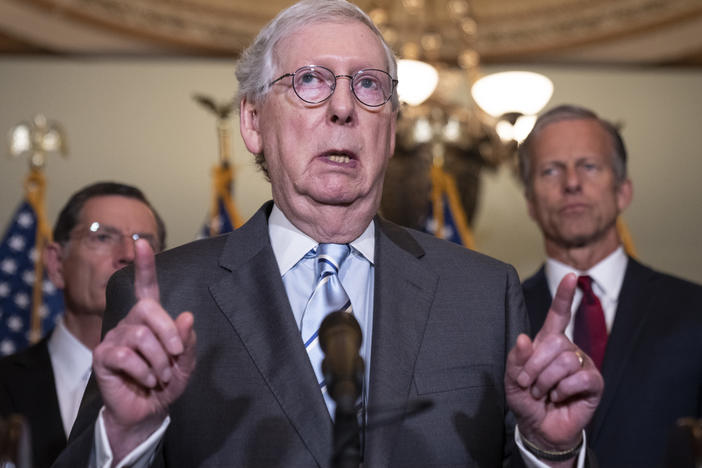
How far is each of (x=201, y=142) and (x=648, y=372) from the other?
487 cm

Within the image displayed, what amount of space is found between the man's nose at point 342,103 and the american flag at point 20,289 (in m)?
2.78

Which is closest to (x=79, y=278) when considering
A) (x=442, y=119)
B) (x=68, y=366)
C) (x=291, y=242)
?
(x=68, y=366)

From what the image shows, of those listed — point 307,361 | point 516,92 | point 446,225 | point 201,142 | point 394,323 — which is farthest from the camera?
point 201,142

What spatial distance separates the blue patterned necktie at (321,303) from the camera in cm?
178

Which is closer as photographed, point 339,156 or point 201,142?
point 339,156

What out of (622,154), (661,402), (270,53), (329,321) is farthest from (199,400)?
(622,154)

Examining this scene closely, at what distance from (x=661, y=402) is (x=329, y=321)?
155cm

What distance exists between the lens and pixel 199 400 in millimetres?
1711

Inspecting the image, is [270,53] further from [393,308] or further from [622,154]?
[622,154]

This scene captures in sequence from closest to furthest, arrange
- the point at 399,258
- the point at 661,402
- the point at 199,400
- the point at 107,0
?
the point at 199,400 < the point at 399,258 < the point at 661,402 < the point at 107,0

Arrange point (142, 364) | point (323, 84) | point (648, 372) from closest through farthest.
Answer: point (142, 364) → point (323, 84) → point (648, 372)

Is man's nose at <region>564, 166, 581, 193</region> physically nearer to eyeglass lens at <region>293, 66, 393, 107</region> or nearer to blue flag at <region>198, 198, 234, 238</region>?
eyeglass lens at <region>293, 66, 393, 107</region>

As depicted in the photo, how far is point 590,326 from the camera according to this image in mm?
2812

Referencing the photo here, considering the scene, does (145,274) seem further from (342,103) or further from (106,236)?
(106,236)
